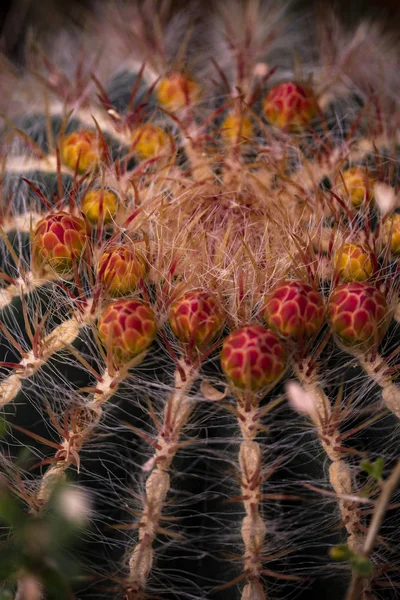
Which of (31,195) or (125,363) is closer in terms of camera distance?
(125,363)

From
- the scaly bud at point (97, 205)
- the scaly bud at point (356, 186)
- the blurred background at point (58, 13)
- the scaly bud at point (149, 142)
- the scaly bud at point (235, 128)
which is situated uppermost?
the blurred background at point (58, 13)

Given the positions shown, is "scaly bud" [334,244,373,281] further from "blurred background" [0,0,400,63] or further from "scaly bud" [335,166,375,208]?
"blurred background" [0,0,400,63]

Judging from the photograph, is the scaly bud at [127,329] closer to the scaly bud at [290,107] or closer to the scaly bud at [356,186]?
the scaly bud at [356,186]

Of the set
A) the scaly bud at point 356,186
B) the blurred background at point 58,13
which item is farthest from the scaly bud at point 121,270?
the blurred background at point 58,13

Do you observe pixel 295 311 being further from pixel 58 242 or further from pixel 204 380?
pixel 58 242

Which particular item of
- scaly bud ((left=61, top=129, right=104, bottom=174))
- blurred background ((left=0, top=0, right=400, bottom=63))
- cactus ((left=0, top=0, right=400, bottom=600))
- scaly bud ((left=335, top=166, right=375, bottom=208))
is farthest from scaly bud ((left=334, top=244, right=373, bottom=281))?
blurred background ((left=0, top=0, right=400, bottom=63))

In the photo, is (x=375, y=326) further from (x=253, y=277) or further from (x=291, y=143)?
(x=291, y=143)

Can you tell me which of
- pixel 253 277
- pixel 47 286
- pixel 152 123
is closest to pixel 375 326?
pixel 253 277
